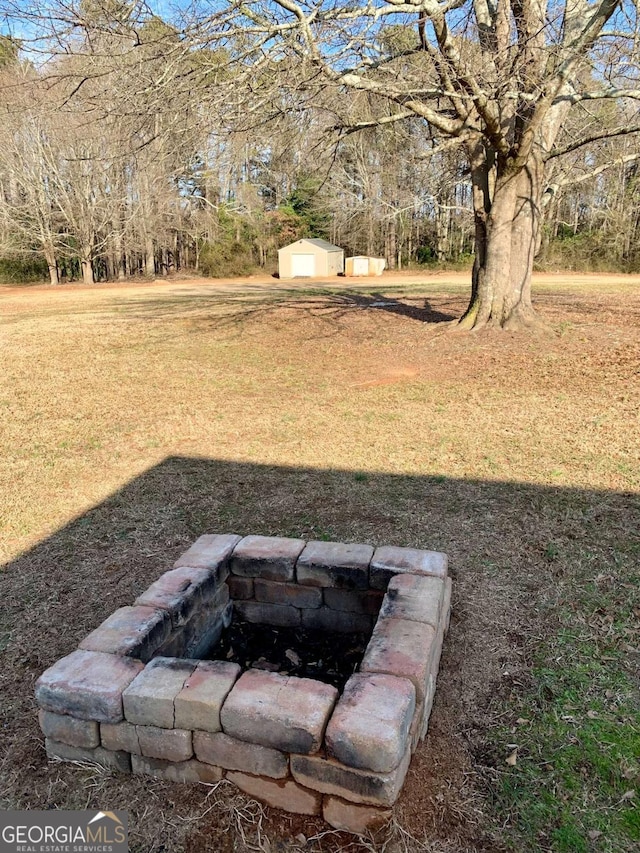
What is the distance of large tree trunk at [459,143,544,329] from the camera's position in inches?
327

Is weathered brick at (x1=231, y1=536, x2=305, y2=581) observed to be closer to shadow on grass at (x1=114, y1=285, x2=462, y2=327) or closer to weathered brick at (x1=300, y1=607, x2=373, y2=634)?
weathered brick at (x1=300, y1=607, x2=373, y2=634)

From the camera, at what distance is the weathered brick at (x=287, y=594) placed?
268 cm

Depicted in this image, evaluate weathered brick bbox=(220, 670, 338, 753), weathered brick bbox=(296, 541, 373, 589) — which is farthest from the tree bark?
weathered brick bbox=(220, 670, 338, 753)

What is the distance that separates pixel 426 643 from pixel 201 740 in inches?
33.0

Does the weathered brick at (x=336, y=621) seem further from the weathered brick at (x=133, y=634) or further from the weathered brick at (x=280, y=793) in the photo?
the weathered brick at (x=280, y=793)

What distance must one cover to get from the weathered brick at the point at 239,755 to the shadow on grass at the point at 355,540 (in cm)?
15

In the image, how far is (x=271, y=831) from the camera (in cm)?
176

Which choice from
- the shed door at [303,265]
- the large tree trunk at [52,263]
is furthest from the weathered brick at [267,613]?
the shed door at [303,265]

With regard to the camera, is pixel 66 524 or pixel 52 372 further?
pixel 52 372

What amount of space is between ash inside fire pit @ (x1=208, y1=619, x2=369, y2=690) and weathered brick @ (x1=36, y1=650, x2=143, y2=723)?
70cm

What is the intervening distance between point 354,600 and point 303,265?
30539mm

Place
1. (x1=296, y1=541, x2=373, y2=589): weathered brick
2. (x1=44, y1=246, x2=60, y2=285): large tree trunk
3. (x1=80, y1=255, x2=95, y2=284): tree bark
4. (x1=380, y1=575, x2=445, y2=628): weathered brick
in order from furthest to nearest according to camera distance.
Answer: (x1=80, y1=255, x2=95, y2=284): tree bark, (x1=44, y1=246, x2=60, y2=285): large tree trunk, (x1=296, y1=541, x2=373, y2=589): weathered brick, (x1=380, y1=575, x2=445, y2=628): weathered brick

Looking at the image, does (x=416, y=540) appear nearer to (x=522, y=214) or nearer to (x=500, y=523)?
(x=500, y=523)

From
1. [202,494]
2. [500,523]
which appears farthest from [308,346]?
[500,523]
